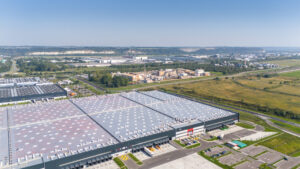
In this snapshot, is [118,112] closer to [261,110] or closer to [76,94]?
[76,94]

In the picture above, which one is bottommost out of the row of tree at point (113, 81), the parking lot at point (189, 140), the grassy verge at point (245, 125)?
the parking lot at point (189, 140)

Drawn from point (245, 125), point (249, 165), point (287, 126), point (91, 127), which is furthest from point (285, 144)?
point (91, 127)

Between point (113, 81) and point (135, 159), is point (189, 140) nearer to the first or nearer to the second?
point (135, 159)

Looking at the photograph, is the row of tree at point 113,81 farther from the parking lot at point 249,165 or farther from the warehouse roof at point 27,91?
the parking lot at point 249,165

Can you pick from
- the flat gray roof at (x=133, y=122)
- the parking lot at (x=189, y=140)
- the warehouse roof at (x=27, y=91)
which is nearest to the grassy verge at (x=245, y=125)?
the parking lot at (x=189, y=140)

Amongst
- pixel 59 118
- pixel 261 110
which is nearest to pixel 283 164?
pixel 261 110
